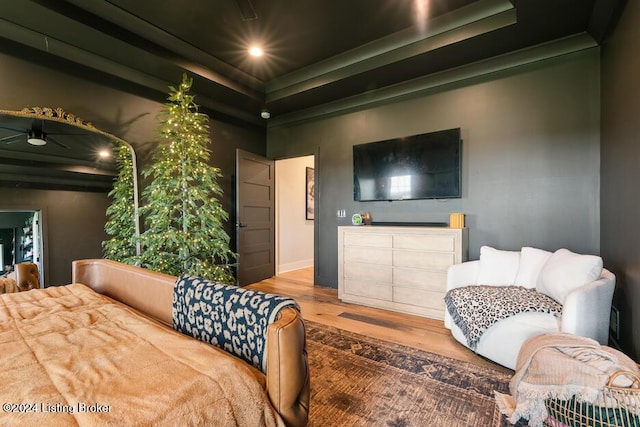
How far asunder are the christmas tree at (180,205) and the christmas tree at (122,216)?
0.58 feet

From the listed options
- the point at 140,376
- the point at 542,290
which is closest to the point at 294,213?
A: the point at 542,290

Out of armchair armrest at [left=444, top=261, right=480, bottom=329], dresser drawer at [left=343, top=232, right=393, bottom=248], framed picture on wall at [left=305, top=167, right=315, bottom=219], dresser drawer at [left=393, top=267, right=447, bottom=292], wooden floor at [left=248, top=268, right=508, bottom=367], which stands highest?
framed picture on wall at [left=305, top=167, right=315, bottom=219]

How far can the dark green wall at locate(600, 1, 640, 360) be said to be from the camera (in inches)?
71.2

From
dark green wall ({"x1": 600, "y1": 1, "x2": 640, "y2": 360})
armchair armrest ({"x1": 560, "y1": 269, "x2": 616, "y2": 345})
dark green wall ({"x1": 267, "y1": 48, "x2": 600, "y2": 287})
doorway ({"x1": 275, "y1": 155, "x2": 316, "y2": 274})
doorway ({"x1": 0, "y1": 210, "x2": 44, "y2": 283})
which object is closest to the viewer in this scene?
armchair armrest ({"x1": 560, "y1": 269, "x2": 616, "y2": 345})

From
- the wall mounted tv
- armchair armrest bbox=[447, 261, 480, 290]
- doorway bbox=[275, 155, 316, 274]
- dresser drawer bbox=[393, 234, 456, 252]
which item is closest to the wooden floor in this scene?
armchair armrest bbox=[447, 261, 480, 290]

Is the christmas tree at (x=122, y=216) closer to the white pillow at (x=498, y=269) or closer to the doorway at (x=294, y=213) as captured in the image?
the doorway at (x=294, y=213)

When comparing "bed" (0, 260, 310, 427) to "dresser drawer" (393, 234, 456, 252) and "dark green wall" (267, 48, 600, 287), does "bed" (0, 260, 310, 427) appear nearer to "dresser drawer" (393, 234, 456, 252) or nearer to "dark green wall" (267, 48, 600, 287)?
"dresser drawer" (393, 234, 456, 252)

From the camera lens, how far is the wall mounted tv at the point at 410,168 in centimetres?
322

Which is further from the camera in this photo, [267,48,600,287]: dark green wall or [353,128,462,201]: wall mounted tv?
[353,128,462,201]: wall mounted tv

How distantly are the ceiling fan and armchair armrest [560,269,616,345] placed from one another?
420 centimetres

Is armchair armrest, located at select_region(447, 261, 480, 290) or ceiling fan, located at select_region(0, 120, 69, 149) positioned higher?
ceiling fan, located at select_region(0, 120, 69, 149)

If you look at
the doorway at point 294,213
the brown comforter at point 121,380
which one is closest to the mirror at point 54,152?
the brown comforter at point 121,380

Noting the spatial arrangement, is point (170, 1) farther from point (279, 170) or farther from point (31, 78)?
point (279, 170)

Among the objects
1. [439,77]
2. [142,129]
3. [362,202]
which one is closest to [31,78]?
[142,129]
